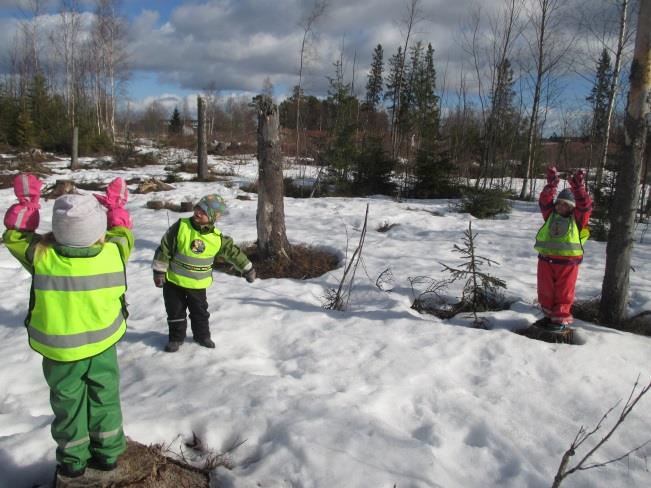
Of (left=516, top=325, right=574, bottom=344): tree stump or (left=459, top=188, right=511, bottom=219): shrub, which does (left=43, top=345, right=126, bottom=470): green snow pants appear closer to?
(left=516, top=325, right=574, bottom=344): tree stump

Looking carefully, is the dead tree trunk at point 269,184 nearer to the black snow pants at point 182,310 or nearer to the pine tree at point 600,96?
the black snow pants at point 182,310

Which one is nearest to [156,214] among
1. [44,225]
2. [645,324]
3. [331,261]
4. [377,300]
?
[44,225]

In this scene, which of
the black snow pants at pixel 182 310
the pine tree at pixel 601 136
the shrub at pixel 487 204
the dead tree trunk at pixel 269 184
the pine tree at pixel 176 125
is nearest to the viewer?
the black snow pants at pixel 182 310

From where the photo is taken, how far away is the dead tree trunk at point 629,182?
3904mm

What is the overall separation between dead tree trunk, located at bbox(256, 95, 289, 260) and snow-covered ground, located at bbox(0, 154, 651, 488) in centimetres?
80

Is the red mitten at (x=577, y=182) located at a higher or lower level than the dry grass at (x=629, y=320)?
higher

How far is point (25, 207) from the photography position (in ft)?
6.97

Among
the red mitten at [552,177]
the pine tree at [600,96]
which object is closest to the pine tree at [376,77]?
the pine tree at [600,96]

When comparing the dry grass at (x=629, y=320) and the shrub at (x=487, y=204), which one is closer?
the dry grass at (x=629, y=320)

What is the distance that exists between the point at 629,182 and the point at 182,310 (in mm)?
4569

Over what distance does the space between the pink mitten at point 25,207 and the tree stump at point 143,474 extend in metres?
1.27

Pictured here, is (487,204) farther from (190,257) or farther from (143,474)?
(143,474)

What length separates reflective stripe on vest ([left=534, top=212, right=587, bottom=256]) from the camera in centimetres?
421

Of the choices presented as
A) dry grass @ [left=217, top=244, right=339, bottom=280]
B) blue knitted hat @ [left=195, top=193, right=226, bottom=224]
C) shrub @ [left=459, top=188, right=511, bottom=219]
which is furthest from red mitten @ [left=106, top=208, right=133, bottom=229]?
shrub @ [left=459, top=188, right=511, bottom=219]
